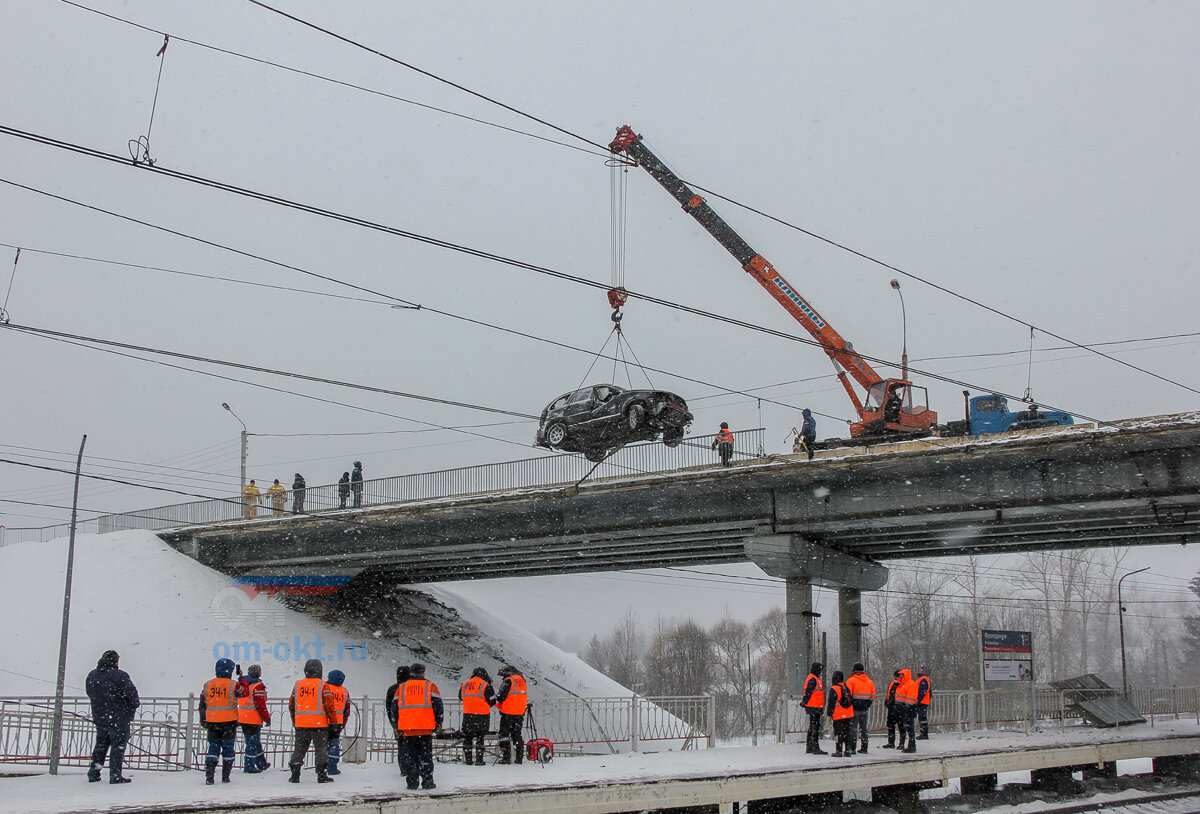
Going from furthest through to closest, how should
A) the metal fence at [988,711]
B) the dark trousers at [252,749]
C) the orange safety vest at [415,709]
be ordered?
1. the metal fence at [988,711]
2. the dark trousers at [252,749]
3. the orange safety vest at [415,709]

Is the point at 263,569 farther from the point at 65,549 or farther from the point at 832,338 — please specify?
the point at 832,338

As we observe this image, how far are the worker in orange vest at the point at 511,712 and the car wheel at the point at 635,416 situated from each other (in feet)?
38.0

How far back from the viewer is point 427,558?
39.8 m

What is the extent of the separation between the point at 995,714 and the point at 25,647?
31.3 metres

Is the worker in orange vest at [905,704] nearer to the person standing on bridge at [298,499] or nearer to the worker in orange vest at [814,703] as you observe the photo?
the worker in orange vest at [814,703]

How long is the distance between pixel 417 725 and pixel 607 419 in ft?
50.7

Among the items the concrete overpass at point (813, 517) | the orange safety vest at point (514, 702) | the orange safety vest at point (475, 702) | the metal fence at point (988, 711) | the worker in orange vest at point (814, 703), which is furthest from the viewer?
the concrete overpass at point (813, 517)

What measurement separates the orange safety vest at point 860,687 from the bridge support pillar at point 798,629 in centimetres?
1227

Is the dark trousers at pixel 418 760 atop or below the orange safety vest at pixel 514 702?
below

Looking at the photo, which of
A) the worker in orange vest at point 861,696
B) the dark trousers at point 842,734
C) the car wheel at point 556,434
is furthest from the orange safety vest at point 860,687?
the car wheel at point 556,434

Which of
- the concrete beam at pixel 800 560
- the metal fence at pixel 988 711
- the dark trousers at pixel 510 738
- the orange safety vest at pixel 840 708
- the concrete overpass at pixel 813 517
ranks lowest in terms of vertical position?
the metal fence at pixel 988 711

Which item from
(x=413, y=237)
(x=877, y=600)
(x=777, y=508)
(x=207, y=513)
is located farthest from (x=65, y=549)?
(x=877, y=600)

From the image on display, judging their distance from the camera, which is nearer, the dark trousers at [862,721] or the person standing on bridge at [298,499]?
the dark trousers at [862,721]

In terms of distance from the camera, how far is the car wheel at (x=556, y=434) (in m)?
28.8
